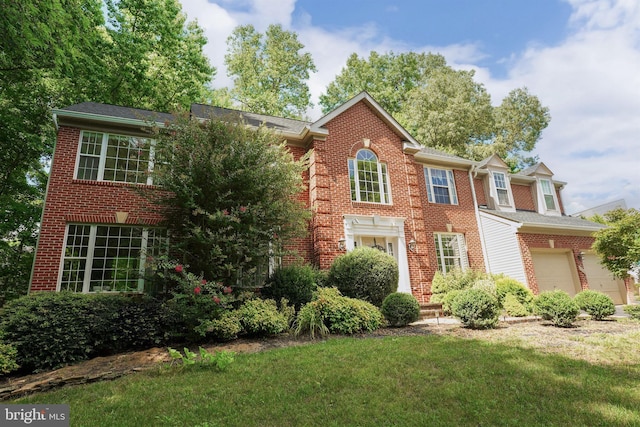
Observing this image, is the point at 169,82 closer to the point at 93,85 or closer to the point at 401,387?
the point at 93,85

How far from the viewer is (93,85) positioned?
1525 centimetres

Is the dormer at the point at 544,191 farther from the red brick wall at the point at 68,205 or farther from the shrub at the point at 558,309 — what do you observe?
the red brick wall at the point at 68,205

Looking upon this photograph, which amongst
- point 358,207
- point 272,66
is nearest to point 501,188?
point 358,207

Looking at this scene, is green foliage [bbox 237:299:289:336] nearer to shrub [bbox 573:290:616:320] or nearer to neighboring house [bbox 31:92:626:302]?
neighboring house [bbox 31:92:626:302]

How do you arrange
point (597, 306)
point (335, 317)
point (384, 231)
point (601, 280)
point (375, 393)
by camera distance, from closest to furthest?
point (375, 393)
point (335, 317)
point (597, 306)
point (384, 231)
point (601, 280)

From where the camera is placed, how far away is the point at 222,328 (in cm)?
682

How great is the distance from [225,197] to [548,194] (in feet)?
57.7

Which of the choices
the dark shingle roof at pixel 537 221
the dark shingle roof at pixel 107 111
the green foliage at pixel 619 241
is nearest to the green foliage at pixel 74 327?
the dark shingle roof at pixel 107 111

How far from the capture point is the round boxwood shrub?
8516 millimetres

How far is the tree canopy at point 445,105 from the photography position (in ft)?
78.0

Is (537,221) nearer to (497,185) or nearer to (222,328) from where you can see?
(497,185)

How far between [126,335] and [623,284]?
798 inches

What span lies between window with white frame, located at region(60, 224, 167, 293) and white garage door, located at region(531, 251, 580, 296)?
1493cm

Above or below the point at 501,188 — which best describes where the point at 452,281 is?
below
